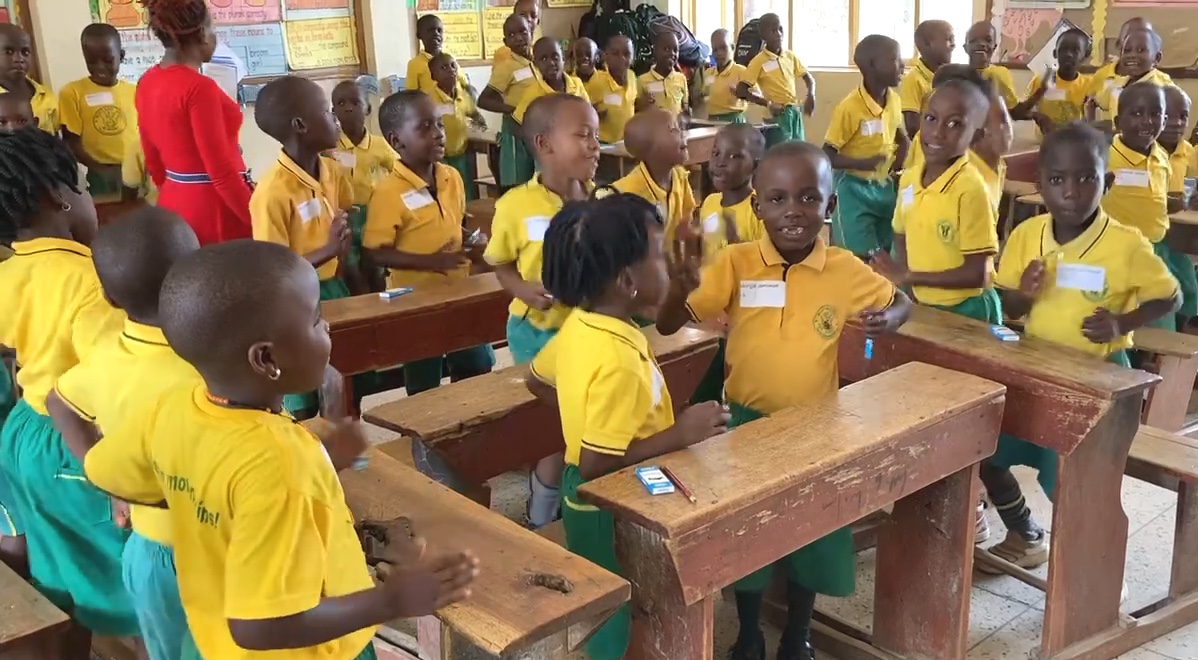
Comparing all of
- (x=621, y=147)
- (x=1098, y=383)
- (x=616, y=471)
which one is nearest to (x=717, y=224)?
(x=1098, y=383)

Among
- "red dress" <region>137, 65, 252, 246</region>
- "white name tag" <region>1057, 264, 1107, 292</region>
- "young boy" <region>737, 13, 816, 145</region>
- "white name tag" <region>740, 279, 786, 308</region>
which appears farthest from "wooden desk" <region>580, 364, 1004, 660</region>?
"young boy" <region>737, 13, 816, 145</region>

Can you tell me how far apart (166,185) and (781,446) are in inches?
A: 95.1

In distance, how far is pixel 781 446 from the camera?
1894mm

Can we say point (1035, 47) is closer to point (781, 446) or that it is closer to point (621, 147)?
point (621, 147)

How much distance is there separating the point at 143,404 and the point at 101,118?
4627 mm

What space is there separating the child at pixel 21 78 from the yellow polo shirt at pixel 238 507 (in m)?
4.68

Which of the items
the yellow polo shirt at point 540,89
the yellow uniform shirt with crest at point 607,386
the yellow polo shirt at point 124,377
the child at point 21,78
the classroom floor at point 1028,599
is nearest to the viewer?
the yellow polo shirt at point 124,377

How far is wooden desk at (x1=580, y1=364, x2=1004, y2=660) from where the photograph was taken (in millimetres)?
1686

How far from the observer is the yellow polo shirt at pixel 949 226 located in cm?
299

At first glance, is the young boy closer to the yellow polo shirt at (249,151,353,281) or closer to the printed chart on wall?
the printed chart on wall

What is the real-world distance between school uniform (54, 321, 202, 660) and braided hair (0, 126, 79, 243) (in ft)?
1.60

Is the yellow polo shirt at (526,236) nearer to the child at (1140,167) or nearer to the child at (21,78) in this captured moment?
the child at (1140,167)

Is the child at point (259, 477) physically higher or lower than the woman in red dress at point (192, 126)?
lower

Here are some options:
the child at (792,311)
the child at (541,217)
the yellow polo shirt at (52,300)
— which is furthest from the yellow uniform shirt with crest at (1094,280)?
the yellow polo shirt at (52,300)
